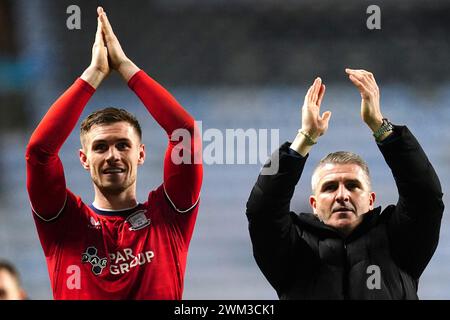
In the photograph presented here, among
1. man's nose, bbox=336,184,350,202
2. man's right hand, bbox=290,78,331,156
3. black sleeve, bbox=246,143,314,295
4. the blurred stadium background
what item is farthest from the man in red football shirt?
the blurred stadium background

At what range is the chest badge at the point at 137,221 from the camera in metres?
3.30

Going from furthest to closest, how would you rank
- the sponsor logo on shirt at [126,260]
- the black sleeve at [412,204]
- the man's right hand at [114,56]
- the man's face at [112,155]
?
the man's right hand at [114,56] < the man's face at [112,155] < the sponsor logo on shirt at [126,260] < the black sleeve at [412,204]

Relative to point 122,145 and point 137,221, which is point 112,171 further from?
point 137,221

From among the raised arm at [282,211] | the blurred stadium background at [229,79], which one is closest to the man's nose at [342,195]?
the raised arm at [282,211]

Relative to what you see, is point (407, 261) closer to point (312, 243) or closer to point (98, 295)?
point (312, 243)

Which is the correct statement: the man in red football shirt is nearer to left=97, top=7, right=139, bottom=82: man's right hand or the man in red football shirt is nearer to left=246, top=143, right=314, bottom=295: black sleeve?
left=97, top=7, right=139, bottom=82: man's right hand

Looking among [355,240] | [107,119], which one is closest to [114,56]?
[107,119]

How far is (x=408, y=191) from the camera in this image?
3.11 m

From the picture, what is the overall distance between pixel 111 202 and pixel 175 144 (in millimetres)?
345

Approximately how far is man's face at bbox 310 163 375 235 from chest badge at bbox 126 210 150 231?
0.67m

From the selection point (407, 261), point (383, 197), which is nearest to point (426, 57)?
point (383, 197)

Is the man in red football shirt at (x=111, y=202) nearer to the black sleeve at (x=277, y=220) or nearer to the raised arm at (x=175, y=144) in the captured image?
the raised arm at (x=175, y=144)

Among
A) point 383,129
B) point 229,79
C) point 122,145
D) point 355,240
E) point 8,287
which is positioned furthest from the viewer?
point 229,79

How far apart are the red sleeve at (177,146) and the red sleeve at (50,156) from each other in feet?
0.87
